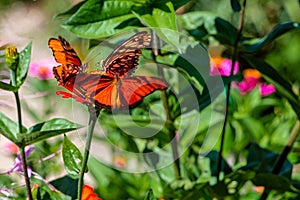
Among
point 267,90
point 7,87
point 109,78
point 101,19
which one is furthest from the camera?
point 267,90

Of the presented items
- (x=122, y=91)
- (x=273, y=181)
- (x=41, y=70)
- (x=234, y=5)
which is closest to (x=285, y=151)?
(x=273, y=181)

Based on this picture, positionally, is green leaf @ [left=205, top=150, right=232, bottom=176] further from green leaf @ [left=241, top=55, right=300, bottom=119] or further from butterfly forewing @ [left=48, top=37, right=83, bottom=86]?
butterfly forewing @ [left=48, top=37, right=83, bottom=86]

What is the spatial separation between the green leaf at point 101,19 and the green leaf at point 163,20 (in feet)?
0.06

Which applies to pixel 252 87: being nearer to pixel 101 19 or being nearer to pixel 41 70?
pixel 41 70

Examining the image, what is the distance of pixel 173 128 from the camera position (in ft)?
2.57

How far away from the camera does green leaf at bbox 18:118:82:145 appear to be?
53 cm

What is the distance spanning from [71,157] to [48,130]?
0.06 meters

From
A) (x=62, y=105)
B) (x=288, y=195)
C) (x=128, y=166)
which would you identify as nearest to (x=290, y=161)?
(x=288, y=195)

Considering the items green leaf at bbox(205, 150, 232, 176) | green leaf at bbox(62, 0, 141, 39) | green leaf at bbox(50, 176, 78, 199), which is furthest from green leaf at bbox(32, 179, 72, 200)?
green leaf at bbox(205, 150, 232, 176)

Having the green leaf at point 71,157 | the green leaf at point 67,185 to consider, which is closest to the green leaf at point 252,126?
the green leaf at point 67,185

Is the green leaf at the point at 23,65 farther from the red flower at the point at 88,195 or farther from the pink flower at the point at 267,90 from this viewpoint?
the pink flower at the point at 267,90

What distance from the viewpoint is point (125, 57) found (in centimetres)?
42

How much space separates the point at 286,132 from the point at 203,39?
33cm

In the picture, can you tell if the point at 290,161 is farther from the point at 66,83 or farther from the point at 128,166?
the point at 66,83
